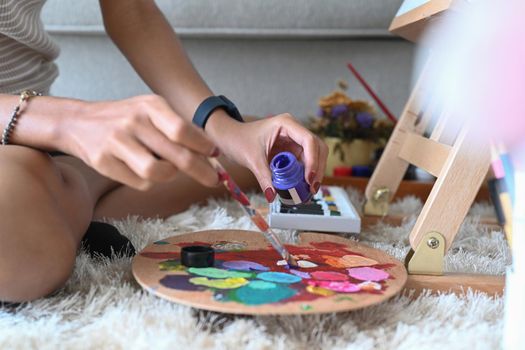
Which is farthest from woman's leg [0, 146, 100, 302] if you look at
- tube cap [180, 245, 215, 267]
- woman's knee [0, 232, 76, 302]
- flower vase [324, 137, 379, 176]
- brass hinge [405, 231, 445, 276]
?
flower vase [324, 137, 379, 176]

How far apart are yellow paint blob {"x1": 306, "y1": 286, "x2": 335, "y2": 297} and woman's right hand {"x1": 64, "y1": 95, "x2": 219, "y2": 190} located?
132 millimetres

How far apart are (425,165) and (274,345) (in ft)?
1.33

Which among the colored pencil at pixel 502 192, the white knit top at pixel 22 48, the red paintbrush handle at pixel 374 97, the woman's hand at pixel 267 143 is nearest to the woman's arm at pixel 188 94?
the woman's hand at pixel 267 143

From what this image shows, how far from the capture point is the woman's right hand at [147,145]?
45cm

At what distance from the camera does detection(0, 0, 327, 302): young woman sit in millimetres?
459

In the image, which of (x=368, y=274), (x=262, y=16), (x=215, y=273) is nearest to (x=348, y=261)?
(x=368, y=274)

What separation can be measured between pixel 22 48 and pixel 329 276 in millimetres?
520

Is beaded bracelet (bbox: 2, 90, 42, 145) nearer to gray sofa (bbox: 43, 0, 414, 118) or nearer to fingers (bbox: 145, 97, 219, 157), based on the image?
fingers (bbox: 145, 97, 219, 157)

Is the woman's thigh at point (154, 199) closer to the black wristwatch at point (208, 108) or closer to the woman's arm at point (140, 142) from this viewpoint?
the black wristwatch at point (208, 108)

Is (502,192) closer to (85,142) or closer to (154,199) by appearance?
(85,142)

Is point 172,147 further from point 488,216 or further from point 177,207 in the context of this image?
point 488,216

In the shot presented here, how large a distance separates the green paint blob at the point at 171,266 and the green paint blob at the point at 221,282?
30mm

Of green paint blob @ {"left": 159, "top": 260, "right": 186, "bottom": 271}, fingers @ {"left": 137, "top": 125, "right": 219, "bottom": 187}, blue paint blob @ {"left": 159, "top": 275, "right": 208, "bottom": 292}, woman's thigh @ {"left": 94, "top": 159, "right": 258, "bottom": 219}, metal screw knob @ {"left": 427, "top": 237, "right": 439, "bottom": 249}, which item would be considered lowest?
woman's thigh @ {"left": 94, "top": 159, "right": 258, "bottom": 219}

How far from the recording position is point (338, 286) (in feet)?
1.73
